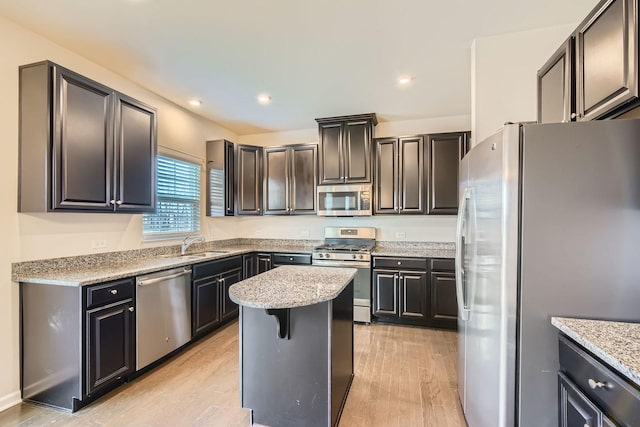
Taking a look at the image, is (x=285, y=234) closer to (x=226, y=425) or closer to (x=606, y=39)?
(x=226, y=425)

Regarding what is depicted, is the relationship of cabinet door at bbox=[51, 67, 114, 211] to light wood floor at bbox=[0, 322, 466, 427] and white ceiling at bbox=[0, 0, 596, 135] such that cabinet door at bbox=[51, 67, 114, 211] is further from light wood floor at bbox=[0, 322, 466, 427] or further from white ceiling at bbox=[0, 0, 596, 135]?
light wood floor at bbox=[0, 322, 466, 427]

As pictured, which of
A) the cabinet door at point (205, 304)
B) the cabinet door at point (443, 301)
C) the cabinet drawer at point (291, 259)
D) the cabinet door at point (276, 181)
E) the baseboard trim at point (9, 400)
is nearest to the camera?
the baseboard trim at point (9, 400)

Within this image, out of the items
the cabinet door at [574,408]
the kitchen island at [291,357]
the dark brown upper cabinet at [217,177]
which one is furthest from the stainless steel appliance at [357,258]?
the cabinet door at [574,408]

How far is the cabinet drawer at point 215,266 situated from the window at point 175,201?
2.21ft

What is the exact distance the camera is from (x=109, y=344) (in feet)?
7.36

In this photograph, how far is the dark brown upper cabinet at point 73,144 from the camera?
2.11 meters

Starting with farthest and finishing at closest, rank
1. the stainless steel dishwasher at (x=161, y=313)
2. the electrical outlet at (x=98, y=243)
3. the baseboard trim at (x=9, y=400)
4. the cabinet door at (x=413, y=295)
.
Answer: the cabinet door at (x=413, y=295), the electrical outlet at (x=98, y=243), the stainless steel dishwasher at (x=161, y=313), the baseboard trim at (x=9, y=400)

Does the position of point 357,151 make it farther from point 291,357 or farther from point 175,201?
point 291,357

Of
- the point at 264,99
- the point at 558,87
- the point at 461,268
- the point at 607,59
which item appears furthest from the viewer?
the point at 264,99

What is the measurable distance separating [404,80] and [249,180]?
8.67 ft

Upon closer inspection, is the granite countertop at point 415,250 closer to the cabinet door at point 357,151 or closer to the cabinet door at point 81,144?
the cabinet door at point 357,151

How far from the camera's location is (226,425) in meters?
1.96

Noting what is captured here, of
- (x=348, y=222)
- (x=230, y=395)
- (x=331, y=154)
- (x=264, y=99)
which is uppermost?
(x=264, y=99)

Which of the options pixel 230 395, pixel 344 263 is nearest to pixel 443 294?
pixel 344 263
